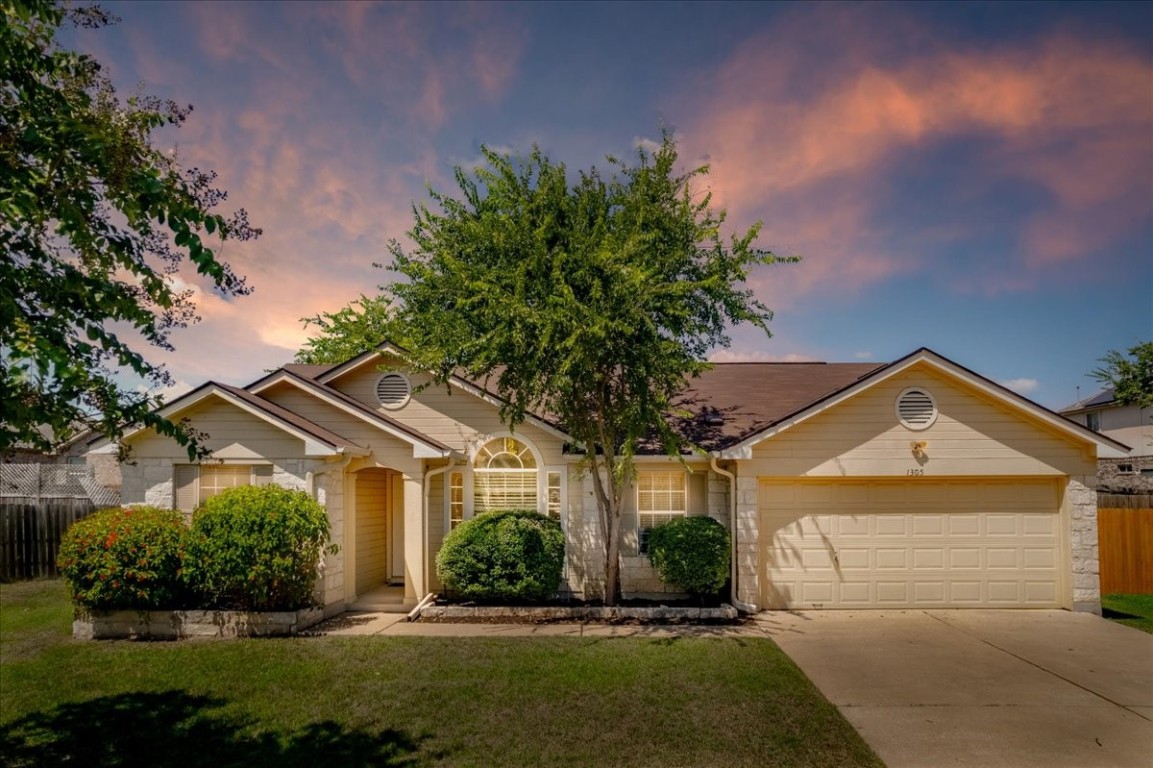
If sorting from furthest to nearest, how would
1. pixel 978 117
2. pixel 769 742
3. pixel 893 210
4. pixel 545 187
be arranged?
pixel 893 210 < pixel 978 117 < pixel 545 187 < pixel 769 742

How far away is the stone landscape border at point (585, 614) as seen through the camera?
418 inches

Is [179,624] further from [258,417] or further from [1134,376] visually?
[1134,376]

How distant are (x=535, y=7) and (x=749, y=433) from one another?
8.21 meters

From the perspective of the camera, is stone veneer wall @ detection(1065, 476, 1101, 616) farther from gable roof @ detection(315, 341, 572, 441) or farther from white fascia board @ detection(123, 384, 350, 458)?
white fascia board @ detection(123, 384, 350, 458)

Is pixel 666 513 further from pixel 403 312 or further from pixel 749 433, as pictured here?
pixel 403 312

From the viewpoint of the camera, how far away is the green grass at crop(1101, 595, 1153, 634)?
10.7 metres

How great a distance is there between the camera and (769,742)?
6012mm

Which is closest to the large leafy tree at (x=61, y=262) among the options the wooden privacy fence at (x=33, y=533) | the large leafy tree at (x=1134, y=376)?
the wooden privacy fence at (x=33, y=533)

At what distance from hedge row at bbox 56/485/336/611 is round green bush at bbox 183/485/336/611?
0.6 inches

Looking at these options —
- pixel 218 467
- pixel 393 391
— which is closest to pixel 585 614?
pixel 393 391

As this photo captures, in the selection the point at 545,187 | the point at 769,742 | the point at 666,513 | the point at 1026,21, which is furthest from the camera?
the point at 666,513

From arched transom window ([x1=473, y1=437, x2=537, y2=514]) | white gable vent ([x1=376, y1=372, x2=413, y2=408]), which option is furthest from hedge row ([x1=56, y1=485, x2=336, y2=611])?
arched transom window ([x1=473, y1=437, x2=537, y2=514])

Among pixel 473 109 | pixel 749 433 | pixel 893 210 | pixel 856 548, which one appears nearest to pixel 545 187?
pixel 473 109

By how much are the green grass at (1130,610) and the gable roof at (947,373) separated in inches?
115
